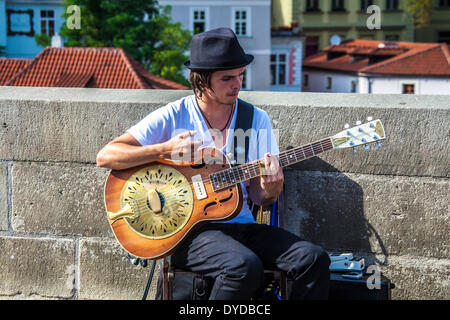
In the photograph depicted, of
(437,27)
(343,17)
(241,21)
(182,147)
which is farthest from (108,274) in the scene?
(437,27)

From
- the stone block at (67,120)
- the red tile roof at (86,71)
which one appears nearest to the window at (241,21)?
the red tile roof at (86,71)

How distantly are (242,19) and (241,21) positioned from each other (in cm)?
14

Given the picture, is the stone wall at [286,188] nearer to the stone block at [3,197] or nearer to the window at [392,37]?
the stone block at [3,197]

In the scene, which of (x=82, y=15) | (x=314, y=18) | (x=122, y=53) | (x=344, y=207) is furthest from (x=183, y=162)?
(x=314, y=18)

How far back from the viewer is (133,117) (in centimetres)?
402

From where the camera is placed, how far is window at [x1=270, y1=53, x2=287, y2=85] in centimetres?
4947

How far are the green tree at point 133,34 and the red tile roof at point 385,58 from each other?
1179 cm

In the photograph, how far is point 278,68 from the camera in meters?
49.7

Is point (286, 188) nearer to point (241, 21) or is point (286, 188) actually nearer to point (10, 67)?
point (10, 67)

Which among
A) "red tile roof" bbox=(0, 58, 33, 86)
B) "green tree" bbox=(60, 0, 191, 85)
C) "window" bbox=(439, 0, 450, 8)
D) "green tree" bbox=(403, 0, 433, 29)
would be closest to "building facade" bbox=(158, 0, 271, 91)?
"green tree" bbox=(60, 0, 191, 85)

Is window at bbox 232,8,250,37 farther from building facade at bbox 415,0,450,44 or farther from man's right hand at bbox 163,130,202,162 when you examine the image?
man's right hand at bbox 163,130,202,162

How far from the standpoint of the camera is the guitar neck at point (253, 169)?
11.0 ft
